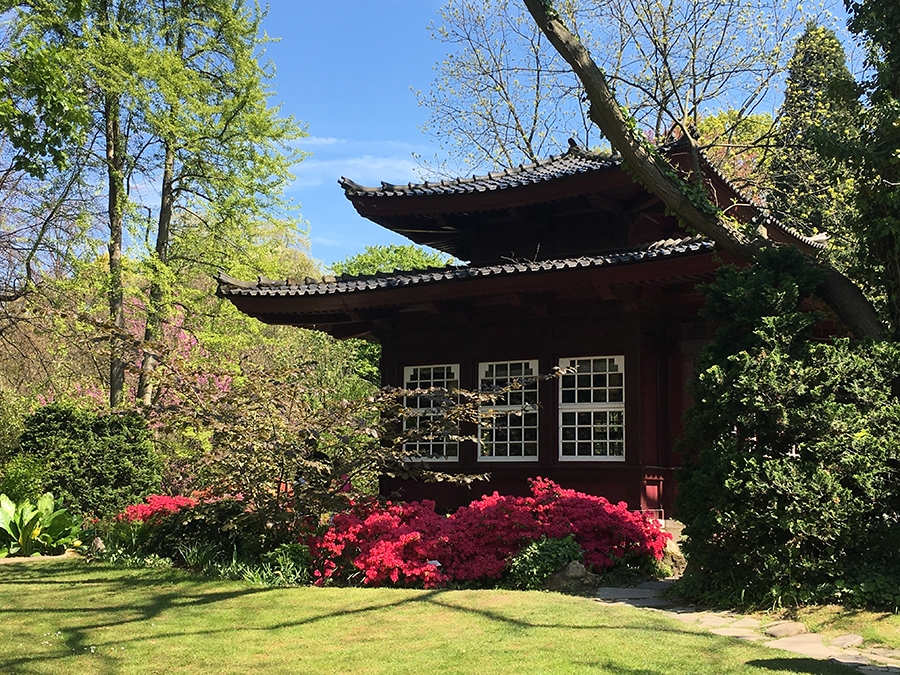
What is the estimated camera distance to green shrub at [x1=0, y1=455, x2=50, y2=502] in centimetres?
1123

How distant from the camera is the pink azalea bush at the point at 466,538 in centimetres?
779

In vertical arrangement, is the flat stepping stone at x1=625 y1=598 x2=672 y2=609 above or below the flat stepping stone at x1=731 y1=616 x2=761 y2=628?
below

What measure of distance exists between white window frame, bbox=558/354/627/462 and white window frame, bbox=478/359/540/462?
420 mm

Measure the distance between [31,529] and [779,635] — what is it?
9.03 metres

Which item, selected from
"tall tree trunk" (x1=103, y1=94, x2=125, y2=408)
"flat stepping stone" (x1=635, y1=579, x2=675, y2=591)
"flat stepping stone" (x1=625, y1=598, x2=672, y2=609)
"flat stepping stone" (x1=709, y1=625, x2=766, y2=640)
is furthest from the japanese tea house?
"tall tree trunk" (x1=103, y1=94, x2=125, y2=408)

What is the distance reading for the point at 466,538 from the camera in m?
8.11

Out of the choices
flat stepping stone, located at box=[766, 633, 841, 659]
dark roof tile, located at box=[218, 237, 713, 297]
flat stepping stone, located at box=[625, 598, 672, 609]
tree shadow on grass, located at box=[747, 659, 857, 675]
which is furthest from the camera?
dark roof tile, located at box=[218, 237, 713, 297]

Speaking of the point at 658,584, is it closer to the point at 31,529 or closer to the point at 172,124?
the point at 31,529

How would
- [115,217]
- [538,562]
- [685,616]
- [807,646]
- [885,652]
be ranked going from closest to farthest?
[885,652]
[807,646]
[685,616]
[538,562]
[115,217]

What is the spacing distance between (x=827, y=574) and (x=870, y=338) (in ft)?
6.97

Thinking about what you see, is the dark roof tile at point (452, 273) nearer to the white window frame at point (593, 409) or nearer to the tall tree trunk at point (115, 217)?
the white window frame at point (593, 409)

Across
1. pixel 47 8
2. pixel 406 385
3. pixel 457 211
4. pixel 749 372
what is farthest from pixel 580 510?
pixel 47 8

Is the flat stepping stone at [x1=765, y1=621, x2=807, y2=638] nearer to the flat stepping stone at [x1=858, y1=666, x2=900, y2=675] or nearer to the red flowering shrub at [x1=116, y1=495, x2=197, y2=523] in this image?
the flat stepping stone at [x1=858, y1=666, x2=900, y2=675]

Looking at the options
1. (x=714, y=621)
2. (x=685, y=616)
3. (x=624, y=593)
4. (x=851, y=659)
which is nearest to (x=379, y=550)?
(x=624, y=593)
